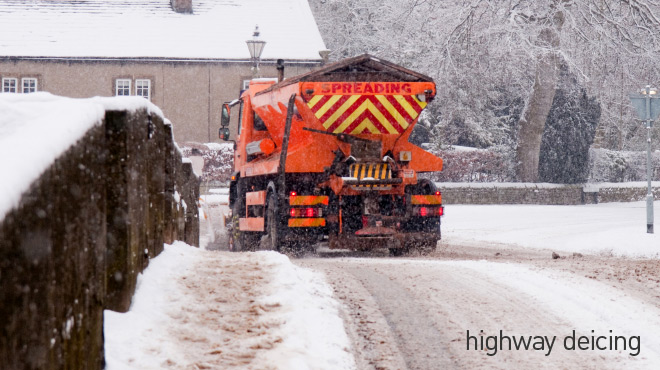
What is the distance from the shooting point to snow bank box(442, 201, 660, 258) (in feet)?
52.7

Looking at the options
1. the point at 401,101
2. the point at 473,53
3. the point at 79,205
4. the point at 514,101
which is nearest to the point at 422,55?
the point at 514,101

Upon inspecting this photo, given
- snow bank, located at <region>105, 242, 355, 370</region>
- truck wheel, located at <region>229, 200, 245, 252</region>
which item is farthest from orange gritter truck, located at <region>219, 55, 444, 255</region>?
snow bank, located at <region>105, 242, 355, 370</region>

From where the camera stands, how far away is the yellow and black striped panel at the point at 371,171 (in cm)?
1289

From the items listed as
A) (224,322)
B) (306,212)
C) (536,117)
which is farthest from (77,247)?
(536,117)

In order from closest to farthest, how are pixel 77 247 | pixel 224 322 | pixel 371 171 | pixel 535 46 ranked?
pixel 77 247, pixel 224 322, pixel 371 171, pixel 535 46

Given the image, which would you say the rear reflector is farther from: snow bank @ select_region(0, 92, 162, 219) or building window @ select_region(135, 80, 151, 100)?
building window @ select_region(135, 80, 151, 100)

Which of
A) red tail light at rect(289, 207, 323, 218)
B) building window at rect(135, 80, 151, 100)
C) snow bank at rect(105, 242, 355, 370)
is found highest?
building window at rect(135, 80, 151, 100)

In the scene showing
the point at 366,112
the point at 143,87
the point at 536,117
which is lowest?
the point at 366,112

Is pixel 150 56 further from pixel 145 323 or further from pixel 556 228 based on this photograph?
pixel 145 323

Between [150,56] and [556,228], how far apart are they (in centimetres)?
2409

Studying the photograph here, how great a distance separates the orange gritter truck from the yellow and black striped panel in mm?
14

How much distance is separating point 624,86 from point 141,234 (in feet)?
93.6

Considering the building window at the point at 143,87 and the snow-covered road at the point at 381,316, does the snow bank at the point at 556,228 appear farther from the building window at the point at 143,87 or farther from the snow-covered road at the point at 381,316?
the building window at the point at 143,87

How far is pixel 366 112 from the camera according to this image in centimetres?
1288
